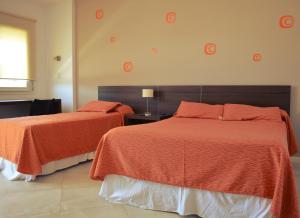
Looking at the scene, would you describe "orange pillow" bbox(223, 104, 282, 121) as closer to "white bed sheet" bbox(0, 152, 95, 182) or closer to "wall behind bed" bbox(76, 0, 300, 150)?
"wall behind bed" bbox(76, 0, 300, 150)

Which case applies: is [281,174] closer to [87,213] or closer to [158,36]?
[87,213]

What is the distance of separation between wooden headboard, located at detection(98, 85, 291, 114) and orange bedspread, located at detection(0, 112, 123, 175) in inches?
37.9

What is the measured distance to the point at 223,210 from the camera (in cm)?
202

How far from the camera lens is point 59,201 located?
2.39 m

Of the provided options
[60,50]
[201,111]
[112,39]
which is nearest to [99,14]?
[112,39]

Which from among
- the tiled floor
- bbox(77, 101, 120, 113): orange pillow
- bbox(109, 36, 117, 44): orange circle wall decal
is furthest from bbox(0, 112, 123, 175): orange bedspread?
bbox(109, 36, 117, 44): orange circle wall decal

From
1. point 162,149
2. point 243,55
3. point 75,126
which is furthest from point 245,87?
point 75,126

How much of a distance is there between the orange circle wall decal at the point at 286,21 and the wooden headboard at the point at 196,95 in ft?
2.63

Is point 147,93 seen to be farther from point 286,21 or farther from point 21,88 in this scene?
point 21,88

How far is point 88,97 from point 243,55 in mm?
2809

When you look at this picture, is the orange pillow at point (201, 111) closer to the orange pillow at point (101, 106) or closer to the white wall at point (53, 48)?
the orange pillow at point (101, 106)

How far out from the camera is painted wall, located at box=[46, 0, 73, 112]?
16.2 feet

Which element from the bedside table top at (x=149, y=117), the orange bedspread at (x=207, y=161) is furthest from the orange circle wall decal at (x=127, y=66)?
the orange bedspread at (x=207, y=161)

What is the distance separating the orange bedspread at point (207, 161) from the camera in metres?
1.82
